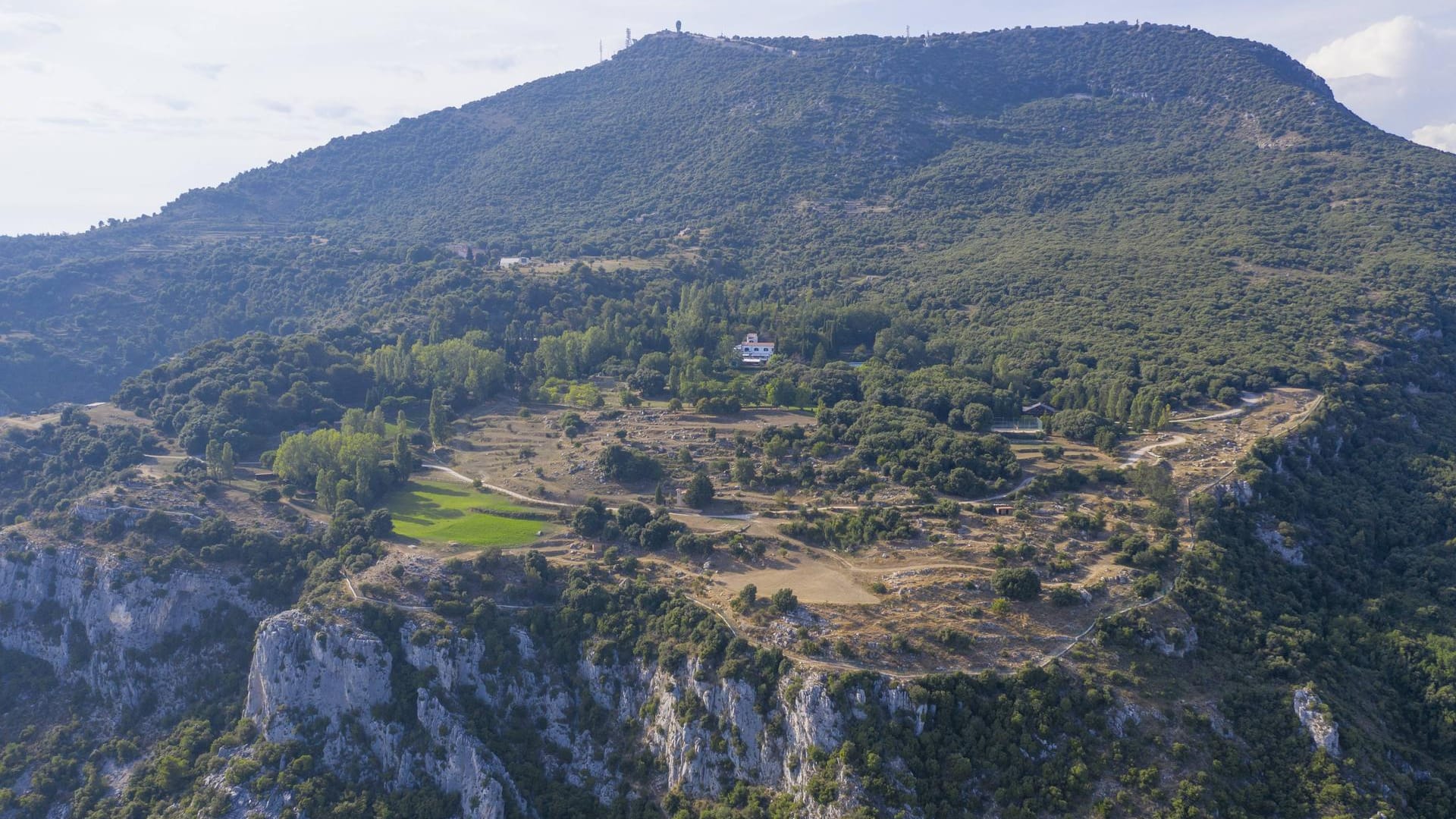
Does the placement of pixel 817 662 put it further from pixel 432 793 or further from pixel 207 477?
pixel 207 477

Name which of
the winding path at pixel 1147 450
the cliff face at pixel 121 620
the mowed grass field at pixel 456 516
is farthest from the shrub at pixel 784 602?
the cliff face at pixel 121 620

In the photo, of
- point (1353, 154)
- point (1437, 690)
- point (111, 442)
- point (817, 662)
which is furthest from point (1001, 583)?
point (1353, 154)

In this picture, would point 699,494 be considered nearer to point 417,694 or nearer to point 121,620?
point 417,694

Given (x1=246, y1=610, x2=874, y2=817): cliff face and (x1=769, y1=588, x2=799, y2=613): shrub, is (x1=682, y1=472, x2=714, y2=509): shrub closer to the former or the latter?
(x1=769, y1=588, x2=799, y2=613): shrub

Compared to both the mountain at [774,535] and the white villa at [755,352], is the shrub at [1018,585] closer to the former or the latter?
the mountain at [774,535]

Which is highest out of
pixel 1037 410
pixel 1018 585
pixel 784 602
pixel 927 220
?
pixel 927 220

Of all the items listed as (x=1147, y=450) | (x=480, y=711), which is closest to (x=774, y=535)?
(x=480, y=711)

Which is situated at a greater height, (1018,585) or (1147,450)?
(1147,450)
